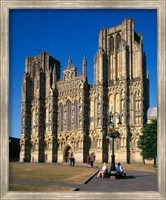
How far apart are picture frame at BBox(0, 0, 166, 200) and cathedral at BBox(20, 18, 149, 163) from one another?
41099 millimetres

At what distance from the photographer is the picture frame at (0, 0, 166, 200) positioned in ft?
49.6

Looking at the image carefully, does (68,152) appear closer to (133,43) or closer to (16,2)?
(133,43)

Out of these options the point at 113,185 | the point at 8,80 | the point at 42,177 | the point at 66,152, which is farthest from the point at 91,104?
the point at 8,80

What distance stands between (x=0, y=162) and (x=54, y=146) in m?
56.4

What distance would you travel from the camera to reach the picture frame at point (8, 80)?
1513cm

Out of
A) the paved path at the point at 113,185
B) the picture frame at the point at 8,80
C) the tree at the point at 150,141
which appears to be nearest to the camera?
the picture frame at the point at 8,80

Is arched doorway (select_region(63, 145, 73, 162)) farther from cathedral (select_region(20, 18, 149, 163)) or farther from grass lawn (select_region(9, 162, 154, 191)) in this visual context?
grass lawn (select_region(9, 162, 154, 191))

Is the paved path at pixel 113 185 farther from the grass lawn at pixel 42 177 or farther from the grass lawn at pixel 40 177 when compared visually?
the grass lawn at pixel 40 177

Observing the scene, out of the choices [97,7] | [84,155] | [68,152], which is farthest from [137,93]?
[97,7]

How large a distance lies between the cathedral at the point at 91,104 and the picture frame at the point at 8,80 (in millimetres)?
41099

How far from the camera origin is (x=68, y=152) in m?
71.2

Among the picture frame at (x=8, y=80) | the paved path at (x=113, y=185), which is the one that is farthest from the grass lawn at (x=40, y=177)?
the picture frame at (x=8, y=80)

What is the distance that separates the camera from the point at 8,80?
15.9 meters

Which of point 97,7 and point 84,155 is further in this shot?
point 84,155
